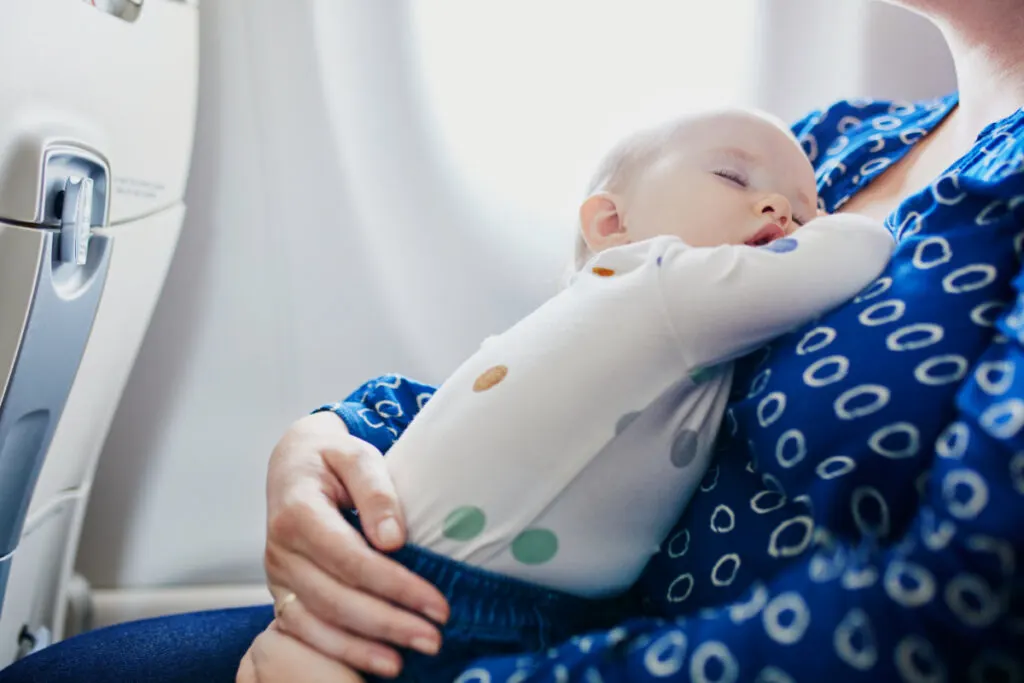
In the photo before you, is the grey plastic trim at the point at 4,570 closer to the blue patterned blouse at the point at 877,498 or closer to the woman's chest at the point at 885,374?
the blue patterned blouse at the point at 877,498

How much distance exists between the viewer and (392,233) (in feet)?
4.27

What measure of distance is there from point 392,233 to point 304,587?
2.51 ft

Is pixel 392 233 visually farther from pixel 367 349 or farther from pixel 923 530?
pixel 923 530

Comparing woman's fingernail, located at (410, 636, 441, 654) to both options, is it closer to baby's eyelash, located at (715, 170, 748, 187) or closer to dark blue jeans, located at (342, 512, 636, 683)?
dark blue jeans, located at (342, 512, 636, 683)

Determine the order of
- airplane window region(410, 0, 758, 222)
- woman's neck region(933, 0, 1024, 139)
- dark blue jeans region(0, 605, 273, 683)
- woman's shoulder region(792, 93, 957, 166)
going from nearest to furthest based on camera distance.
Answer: dark blue jeans region(0, 605, 273, 683)
woman's neck region(933, 0, 1024, 139)
woman's shoulder region(792, 93, 957, 166)
airplane window region(410, 0, 758, 222)

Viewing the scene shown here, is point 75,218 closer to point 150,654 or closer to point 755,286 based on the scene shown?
point 150,654

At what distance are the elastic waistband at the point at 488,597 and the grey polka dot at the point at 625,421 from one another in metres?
0.13

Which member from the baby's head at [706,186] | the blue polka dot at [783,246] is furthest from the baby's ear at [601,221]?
the blue polka dot at [783,246]

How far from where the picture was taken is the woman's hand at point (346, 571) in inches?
22.6

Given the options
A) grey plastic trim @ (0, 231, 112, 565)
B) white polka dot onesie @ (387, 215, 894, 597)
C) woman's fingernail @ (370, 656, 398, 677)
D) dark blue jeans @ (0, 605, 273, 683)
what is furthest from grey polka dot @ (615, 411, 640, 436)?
grey plastic trim @ (0, 231, 112, 565)

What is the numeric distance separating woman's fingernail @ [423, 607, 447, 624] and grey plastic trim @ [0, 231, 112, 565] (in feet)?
1.59

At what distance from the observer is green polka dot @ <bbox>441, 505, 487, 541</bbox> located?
1.96 feet

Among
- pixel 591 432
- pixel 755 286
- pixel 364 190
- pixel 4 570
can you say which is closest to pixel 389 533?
pixel 591 432

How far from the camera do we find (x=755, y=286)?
0.59 meters
